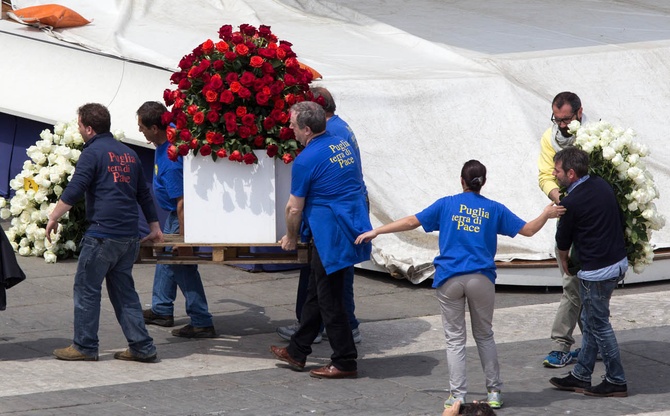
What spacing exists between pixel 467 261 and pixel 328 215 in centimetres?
116

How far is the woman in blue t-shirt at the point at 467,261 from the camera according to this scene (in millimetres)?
7031

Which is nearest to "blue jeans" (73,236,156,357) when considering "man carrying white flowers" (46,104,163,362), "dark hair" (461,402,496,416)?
"man carrying white flowers" (46,104,163,362)

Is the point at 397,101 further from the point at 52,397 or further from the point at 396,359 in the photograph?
the point at 52,397

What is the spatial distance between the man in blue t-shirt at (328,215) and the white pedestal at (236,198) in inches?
9.8

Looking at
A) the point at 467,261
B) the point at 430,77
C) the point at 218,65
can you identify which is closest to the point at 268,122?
the point at 218,65

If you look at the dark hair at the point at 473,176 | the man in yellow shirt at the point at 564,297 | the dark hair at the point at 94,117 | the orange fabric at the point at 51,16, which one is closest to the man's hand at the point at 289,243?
the dark hair at the point at 473,176

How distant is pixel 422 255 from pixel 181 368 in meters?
3.39

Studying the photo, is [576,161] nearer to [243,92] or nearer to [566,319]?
[566,319]

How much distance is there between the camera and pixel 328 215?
7.79m

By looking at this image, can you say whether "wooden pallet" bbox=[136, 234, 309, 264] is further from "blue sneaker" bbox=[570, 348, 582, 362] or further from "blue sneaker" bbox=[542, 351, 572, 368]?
"blue sneaker" bbox=[570, 348, 582, 362]

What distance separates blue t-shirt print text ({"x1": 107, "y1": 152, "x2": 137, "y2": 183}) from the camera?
26.2 feet

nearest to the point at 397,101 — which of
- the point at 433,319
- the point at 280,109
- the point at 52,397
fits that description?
the point at 433,319

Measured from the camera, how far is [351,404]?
7.28 meters

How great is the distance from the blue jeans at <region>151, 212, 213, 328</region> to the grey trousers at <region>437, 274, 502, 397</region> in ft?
7.70
